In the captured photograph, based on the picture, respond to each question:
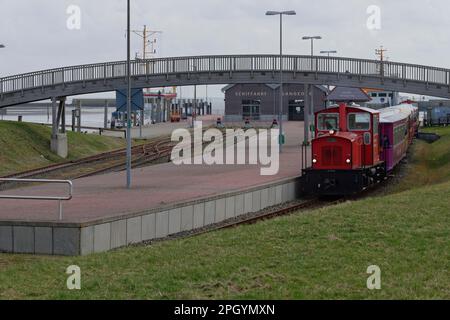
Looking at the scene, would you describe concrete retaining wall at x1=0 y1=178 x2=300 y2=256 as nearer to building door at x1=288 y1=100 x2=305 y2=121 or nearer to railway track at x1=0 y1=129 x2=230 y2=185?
railway track at x1=0 y1=129 x2=230 y2=185

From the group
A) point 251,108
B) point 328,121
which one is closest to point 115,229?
point 328,121

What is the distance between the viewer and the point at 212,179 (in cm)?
3020

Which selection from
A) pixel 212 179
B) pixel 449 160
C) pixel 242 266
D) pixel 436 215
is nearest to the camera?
pixel 242 266

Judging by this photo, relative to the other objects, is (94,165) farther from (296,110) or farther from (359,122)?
(296,110)

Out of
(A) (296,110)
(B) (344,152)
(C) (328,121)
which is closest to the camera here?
(B) (344,152)

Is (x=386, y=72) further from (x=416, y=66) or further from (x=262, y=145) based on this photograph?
(x=262, y=145)

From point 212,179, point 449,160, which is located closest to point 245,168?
point 212,179

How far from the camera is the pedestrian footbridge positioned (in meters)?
46.7

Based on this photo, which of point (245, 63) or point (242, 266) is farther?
point (245, 63)

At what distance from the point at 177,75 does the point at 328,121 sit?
18.1 meters

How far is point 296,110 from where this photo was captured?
346 feet

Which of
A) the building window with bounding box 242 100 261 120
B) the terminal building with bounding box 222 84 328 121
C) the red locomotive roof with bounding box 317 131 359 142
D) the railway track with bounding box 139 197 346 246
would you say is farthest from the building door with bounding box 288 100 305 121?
the railway track with bounding box 139 197 346 246
